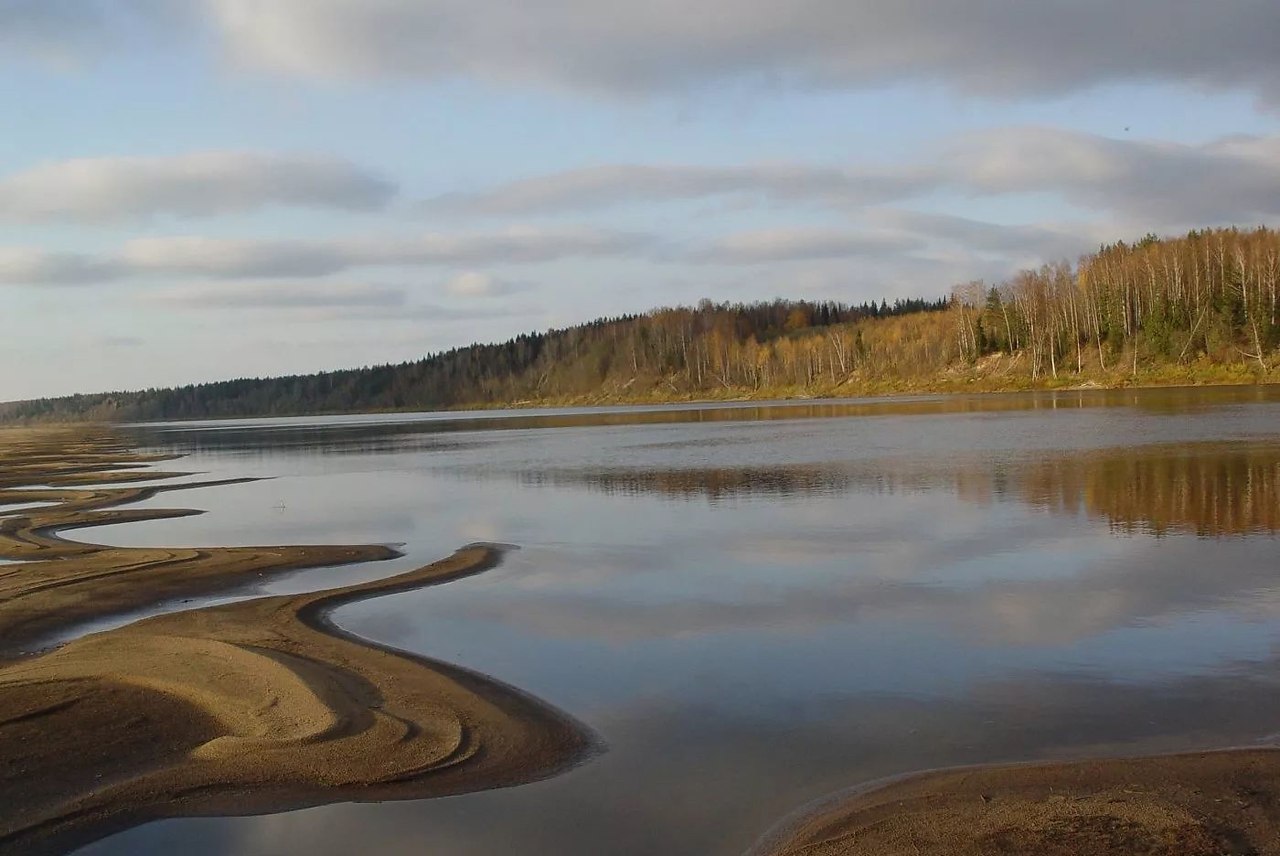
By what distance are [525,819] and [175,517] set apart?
28.4 m

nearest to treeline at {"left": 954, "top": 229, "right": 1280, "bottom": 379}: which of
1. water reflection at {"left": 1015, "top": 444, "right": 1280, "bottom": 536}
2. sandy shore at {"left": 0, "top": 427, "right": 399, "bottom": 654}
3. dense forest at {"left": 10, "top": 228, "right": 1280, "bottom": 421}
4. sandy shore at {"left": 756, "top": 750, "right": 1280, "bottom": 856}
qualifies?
dense forest at {"left": 10, "top": 228, "right": 1280, "bottom": 421}

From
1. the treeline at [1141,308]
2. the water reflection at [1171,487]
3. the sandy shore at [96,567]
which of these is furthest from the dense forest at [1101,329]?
the sandy shore at [96,567]

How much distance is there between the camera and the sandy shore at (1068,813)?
25.5 feet

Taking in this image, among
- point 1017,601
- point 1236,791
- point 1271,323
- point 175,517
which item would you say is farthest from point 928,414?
point 1236,791

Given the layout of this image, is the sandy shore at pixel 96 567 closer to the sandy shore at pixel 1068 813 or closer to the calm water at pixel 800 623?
the calm water at pixel 800 623

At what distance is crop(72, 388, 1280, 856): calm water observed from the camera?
9.37 metres

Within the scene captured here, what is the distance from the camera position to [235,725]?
1134cm

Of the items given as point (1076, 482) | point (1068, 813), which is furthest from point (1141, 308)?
point (1068, 813)

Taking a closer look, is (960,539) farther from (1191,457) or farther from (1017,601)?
(1191,457)

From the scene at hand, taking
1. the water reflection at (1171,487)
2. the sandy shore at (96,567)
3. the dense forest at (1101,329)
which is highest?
the dense forest at (1101,329)

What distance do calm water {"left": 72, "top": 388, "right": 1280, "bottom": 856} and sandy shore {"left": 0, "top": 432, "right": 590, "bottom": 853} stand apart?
0.46 meters

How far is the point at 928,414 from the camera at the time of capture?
264 ft

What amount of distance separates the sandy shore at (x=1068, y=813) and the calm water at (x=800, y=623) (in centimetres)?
51

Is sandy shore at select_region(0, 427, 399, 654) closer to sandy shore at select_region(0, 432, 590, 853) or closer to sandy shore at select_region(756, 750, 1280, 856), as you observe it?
sandy shore at select_region(0, 432, 590, 853)
